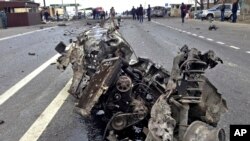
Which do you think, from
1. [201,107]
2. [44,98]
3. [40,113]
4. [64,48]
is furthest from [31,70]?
[201,107]

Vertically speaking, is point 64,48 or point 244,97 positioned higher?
point 64,48

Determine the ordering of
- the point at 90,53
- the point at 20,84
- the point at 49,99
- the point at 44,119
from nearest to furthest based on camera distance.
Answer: the point at 44,119
the point at 90,53
the point at 49,99
the point at 20,84

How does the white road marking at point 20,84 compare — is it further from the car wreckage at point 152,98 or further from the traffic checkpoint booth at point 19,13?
the traffic checkpoint booth at point 19,13

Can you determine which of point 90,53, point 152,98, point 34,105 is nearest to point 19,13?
point 34,105

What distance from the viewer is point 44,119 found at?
6.14 metres

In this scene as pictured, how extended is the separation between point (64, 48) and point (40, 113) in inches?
91.4

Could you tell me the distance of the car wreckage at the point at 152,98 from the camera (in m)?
3.81

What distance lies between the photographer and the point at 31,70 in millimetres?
11172

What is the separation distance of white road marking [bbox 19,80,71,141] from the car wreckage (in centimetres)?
67

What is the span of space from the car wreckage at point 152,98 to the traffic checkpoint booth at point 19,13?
46350 mm

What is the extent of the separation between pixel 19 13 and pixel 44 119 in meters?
47.1

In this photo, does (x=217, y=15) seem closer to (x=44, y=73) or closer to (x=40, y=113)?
(x=44, y=73)

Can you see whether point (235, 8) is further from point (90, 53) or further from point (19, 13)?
point (90, 53)

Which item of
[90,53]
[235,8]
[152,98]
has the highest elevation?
[90,53]
